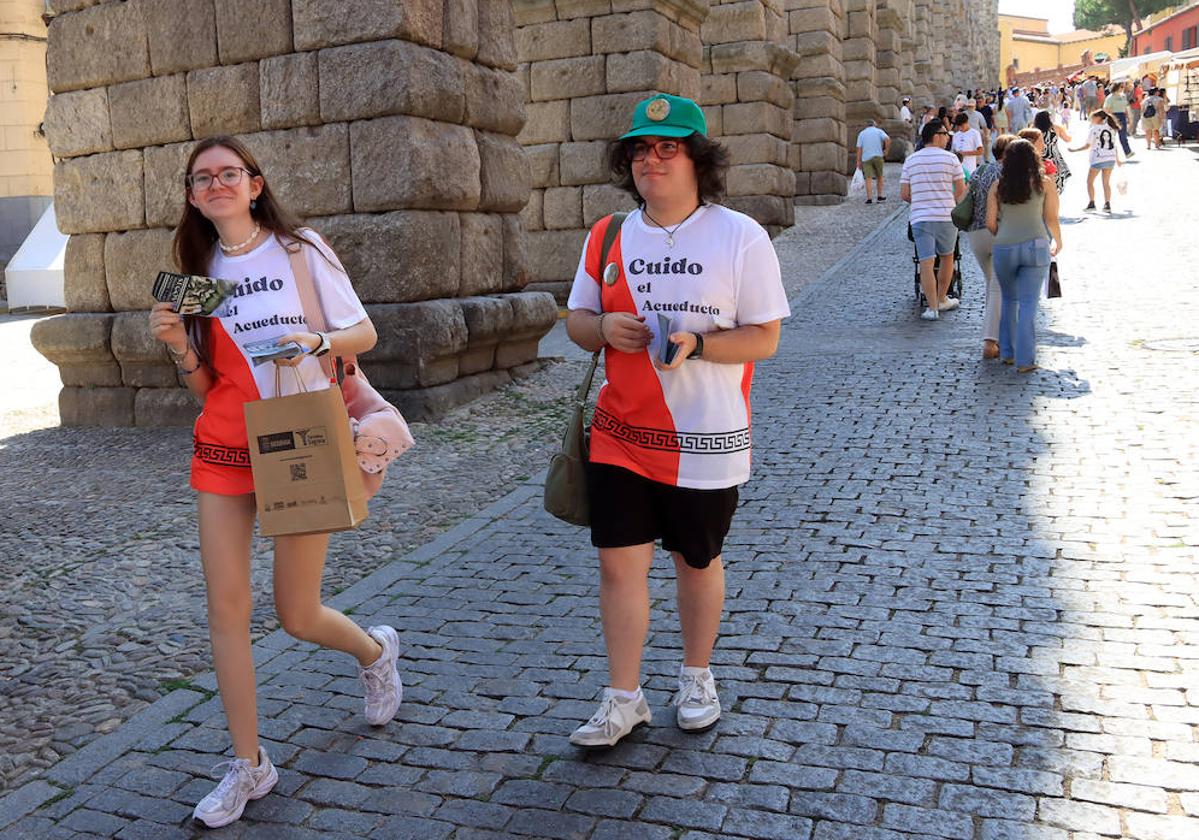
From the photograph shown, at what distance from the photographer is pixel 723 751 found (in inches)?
134

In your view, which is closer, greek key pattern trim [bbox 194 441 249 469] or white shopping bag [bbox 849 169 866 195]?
greek key pattern trim [bbox 194 441 249 469]

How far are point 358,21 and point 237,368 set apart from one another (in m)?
5.37

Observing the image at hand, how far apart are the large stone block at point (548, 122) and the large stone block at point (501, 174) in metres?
4.88

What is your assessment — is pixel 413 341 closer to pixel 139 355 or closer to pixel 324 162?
pixel 324 162

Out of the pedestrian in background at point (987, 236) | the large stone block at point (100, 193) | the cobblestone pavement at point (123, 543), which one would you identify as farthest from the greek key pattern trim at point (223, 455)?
the pedestrian in background at point (987, 236)

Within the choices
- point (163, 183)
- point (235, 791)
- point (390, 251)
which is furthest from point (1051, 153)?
point (235, 791)

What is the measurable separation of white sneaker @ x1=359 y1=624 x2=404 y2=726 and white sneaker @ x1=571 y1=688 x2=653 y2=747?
23.9 inches

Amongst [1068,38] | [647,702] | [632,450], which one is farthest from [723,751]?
[1068,38]

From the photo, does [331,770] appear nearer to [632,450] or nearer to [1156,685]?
[632,450]

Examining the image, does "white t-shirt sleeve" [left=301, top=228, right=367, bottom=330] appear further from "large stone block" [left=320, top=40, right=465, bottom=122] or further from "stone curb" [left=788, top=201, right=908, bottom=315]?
"stone curb" [left=788, top=201, right=908, bottom=315]

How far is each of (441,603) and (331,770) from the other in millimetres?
1384

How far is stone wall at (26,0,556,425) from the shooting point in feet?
26.4

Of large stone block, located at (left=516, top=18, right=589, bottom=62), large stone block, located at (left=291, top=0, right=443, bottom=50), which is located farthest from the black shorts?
large stone block, located at (left=516, top=18, right=589, bottom=62)

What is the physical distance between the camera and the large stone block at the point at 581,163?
13969mm
